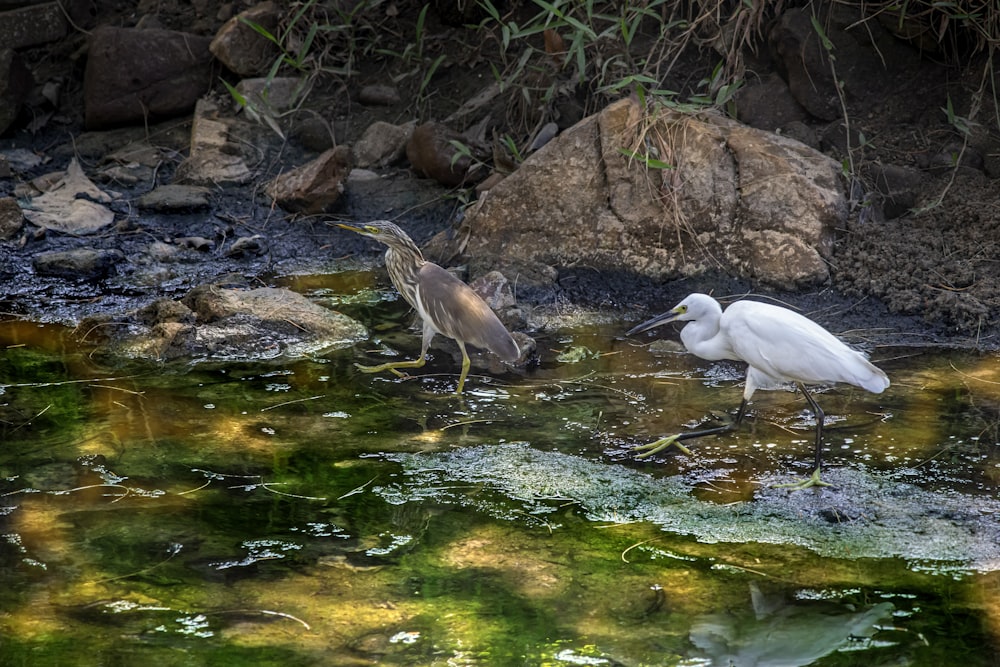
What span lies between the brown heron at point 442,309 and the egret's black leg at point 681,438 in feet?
3.13

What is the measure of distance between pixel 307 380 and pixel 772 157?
10.8 feet

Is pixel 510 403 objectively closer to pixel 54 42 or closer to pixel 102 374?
pixel 102 374

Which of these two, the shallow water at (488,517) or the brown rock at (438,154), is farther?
the brown rock at (438,154)

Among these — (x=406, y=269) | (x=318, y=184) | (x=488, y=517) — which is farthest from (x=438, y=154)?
(x=488, y=517)

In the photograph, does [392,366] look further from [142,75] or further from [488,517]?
[142,75]

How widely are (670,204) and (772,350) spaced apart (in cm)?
242

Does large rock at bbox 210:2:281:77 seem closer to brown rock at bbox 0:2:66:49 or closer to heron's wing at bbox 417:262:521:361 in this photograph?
brown rock at bbox 0:2:66:49

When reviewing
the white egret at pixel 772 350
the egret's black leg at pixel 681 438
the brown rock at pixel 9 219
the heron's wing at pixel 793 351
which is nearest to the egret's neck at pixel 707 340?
the white egret at pixel 772 350

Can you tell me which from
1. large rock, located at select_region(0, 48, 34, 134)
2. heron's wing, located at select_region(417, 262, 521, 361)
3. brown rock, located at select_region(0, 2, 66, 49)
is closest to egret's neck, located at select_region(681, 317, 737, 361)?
heron's wing, located at select_region(417, 262, 521, 361)

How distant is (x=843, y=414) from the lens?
5.26 m

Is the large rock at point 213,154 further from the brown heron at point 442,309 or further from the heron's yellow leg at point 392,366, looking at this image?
the heron's yellow leg at point 392,366

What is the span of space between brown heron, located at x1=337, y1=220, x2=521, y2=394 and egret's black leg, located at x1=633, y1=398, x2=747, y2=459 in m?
0.95

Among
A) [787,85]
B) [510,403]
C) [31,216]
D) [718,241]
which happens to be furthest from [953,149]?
[31,216]

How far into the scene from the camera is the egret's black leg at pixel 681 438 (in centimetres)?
482
